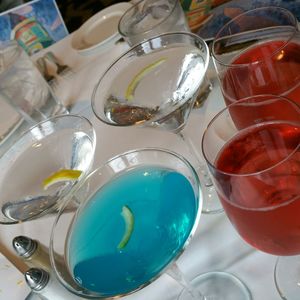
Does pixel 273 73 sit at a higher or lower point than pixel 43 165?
higher

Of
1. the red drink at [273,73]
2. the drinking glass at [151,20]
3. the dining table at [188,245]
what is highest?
the red drink at [273,73]

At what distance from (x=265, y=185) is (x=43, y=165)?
0.49 m

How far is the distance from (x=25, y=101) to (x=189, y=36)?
0.38m

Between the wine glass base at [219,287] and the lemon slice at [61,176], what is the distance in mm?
235

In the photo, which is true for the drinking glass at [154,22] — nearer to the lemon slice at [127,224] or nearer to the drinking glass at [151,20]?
the drinking glass at [151,20]

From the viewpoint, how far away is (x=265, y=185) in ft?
1.39

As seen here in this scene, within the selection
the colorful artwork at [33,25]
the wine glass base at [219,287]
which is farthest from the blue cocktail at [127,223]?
the colorful artwork at [33,25]

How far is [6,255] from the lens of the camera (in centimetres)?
73

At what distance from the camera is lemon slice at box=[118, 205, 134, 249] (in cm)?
52

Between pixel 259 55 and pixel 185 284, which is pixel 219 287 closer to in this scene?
pixel 185 284

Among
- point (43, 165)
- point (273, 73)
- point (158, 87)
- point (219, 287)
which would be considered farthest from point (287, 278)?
point (43, 165)

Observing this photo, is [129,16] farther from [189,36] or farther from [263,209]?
[263,209]

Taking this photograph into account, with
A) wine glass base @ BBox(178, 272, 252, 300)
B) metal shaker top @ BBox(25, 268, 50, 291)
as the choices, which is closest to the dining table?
wine glass base @ BBox(178, 272, 252, 300)

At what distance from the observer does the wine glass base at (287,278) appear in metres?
0.51
